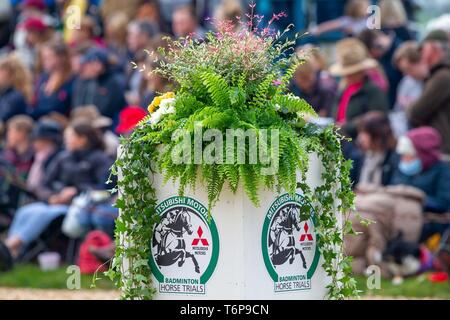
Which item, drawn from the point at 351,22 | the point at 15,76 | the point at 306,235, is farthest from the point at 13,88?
the point at 306,235

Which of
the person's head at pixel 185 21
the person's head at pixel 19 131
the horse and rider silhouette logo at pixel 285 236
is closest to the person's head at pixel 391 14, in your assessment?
the person's head at pixel 185 21

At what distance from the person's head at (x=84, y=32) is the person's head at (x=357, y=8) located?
3255 millimetres

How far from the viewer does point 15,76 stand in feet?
41.4

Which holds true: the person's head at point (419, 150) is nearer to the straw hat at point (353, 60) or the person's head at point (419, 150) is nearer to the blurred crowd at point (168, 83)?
the blurred crowd at point (168, 83)

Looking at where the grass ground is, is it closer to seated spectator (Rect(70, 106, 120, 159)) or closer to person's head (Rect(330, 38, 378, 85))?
seated spectator (Rect(70, 106, 120, 159))

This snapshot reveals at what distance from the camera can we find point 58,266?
10781 millimetres

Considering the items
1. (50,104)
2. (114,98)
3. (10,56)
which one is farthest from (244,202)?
(10,56)

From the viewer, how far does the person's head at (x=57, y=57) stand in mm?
12008

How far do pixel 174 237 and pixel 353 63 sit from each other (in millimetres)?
5335

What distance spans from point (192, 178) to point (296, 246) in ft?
2.23

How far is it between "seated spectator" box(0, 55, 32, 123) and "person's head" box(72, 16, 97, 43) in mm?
720

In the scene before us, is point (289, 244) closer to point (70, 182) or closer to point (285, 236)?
point (285, 236)

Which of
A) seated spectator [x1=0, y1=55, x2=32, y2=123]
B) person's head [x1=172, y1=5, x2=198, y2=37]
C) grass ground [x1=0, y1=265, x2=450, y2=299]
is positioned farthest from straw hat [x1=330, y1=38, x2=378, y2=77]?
seated spectator [x1=0, y1=55, x2=32, y2=123]

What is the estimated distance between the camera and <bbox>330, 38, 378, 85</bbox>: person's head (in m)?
10.3
